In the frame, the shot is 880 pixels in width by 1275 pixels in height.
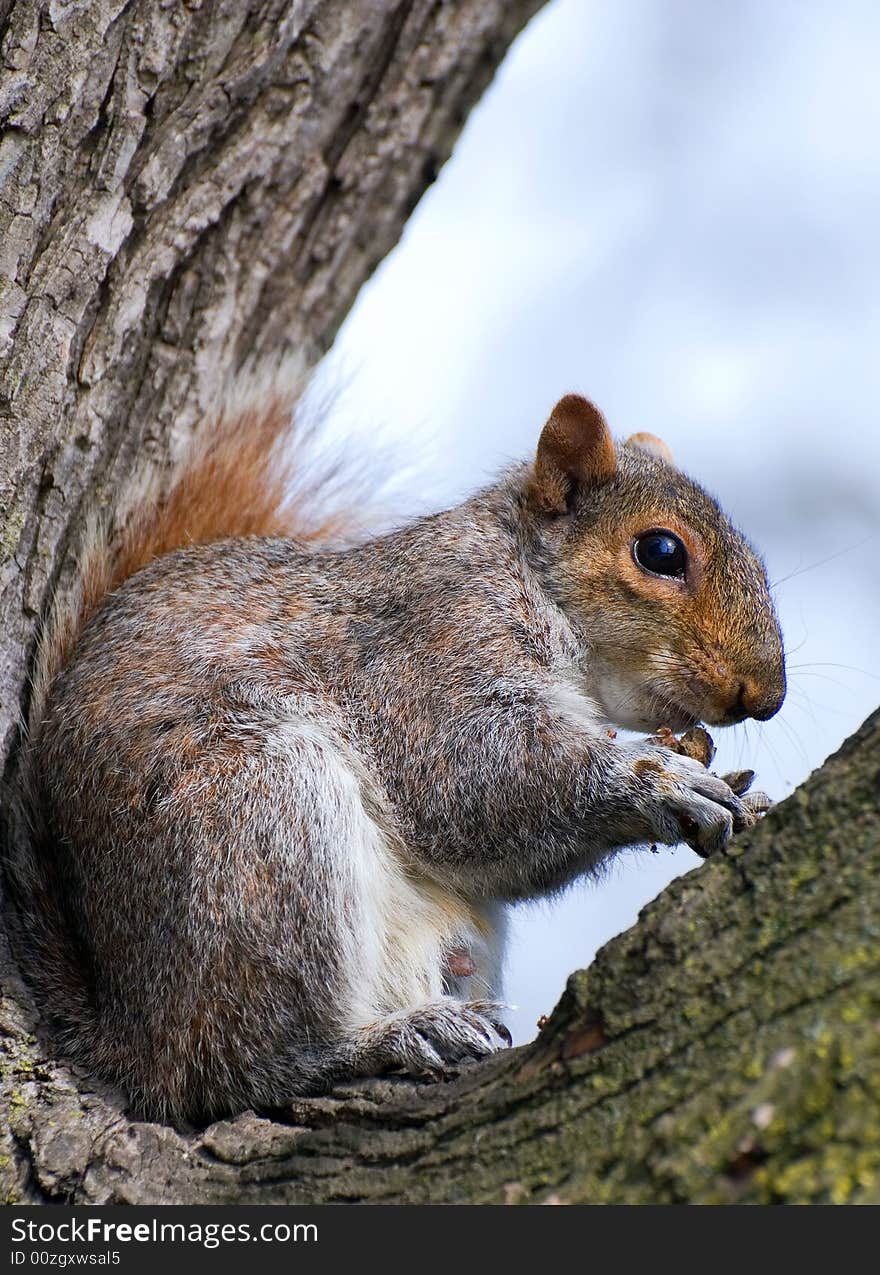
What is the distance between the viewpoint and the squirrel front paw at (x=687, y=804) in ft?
6.64

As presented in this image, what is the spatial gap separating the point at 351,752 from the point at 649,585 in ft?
2.19

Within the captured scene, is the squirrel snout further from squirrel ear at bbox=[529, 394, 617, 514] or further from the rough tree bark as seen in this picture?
the rough tree bark

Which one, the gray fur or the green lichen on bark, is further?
the gray fur

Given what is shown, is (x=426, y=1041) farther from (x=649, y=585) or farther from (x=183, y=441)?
(x=183, y=441)

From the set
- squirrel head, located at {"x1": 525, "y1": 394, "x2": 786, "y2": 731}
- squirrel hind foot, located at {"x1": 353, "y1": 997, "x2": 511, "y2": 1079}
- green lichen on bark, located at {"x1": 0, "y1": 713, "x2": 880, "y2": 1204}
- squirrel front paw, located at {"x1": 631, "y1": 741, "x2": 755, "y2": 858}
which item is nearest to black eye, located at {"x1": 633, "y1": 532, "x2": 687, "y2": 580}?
squirrel head, located at {"x1": 525, "y1": 394, "x2": 786, "y2": 731}

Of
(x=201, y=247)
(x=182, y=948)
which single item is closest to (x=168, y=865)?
(x=182, y=948)

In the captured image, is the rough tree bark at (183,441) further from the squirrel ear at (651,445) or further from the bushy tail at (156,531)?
the squirrel ear at (651,445)

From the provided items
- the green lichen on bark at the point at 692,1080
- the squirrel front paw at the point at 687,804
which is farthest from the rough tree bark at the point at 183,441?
the squirrel front paw at the point at 687,804

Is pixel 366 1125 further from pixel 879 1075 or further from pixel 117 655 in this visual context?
pixel 117 655

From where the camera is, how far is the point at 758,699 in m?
2.33

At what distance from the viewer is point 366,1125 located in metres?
1.64

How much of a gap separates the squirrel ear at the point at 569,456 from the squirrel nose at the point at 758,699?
543mm

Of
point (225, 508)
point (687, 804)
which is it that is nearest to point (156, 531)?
point (225, 508)

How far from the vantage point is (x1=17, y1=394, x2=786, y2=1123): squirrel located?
6.40ft
